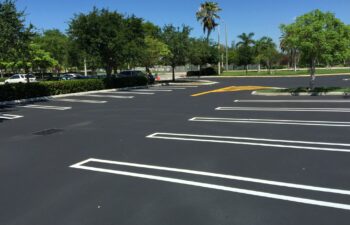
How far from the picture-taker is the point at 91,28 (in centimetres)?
2838

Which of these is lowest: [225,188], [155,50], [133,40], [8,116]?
[225,188]

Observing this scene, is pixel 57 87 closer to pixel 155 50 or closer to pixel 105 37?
pixel 105 37

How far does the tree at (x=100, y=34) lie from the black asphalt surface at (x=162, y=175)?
17.5 meters

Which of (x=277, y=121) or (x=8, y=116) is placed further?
(x=8, y=116)

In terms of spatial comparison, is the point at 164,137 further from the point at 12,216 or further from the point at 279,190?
the point at 12,216

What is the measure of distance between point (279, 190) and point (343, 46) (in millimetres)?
14647

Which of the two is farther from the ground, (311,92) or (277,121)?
(311,92)

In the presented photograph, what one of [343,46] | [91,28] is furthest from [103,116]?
[91,28]

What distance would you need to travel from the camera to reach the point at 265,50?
57312mm

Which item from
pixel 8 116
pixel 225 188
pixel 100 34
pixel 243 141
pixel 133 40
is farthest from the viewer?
pixel 133 40

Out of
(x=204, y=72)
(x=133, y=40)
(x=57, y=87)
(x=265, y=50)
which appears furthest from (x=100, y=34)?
(x=265, y=50)

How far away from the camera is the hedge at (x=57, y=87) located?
21.5 metres

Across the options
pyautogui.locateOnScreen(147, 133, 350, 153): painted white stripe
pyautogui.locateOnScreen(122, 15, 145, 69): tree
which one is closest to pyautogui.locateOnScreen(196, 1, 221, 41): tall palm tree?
pyautogui.locateOnScreen(122, 15, 145, 69): tree

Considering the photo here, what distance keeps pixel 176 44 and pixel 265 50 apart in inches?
986
